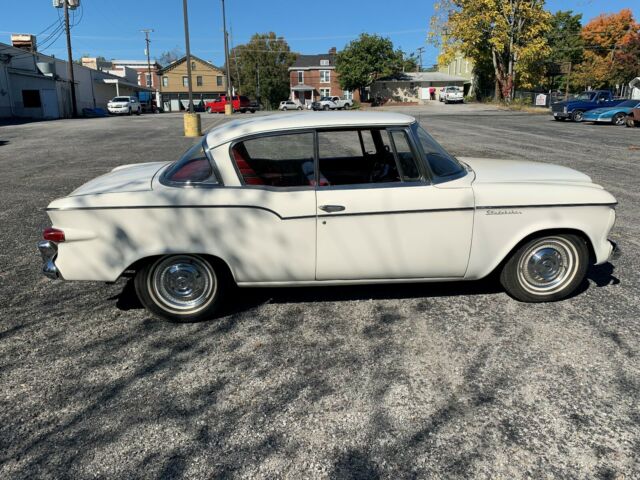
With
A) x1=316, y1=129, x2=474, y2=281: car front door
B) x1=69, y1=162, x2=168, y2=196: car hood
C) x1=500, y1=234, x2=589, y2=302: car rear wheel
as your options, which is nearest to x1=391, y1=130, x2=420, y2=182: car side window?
x1=316, y1=129, x2=474, y2=281: car front door

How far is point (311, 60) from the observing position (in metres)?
82.1

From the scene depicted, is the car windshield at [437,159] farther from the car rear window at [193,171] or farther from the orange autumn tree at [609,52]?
the orange autumn tree at [609,52]

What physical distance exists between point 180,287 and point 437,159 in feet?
7.23

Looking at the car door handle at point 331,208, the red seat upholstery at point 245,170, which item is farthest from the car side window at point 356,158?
A: the red seat upholstery at point 245,170

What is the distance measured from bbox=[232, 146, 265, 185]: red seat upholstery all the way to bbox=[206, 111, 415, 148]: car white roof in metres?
0.12

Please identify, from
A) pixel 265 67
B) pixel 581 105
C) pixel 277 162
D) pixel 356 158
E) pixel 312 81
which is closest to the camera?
pixel 277 162

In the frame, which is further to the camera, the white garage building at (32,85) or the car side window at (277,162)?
the white garage building at (32,85)

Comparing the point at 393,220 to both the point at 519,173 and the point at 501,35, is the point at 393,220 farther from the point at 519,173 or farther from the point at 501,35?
the point at 501,35

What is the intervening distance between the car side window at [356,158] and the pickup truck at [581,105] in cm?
2580

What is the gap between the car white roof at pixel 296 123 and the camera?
3656 millimetres

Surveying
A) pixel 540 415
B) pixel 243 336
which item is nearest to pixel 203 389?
pixel 243 336

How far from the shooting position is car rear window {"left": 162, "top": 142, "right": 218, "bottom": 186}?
3584 millimetres

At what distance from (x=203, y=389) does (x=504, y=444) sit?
1.69m

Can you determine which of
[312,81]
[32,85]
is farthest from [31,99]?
[312,81]
